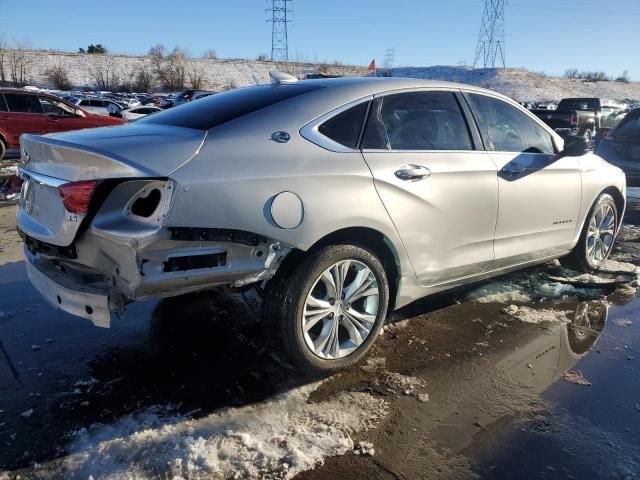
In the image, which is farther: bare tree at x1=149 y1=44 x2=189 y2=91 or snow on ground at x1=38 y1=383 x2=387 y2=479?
bare tree at x1=149 y1=44 x2=189 y2=91

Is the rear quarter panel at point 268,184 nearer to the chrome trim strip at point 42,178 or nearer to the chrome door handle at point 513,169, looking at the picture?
the chrome trim strip at point 42,178

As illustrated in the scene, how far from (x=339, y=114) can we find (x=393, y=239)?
31.7 inches

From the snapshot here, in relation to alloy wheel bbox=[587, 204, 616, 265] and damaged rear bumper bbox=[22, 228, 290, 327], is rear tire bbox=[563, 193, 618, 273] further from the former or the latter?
damaged rear bumper bbox=[22, 228, 290, 327]

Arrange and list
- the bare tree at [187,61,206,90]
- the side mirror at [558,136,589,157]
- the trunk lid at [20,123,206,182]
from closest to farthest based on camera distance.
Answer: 1. the trunk lid at [20,123,206,182]
2. the side mirror at [558,136,589,157]
3. the bare tree at [187,61,206,90]

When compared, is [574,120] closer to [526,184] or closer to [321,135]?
[526,184]

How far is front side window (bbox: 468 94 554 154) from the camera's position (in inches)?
155

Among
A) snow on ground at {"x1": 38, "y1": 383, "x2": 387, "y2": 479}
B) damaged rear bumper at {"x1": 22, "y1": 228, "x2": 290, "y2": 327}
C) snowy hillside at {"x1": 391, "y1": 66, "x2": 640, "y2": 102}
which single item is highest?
snowy hillside at {"x1": 391, "y1": 66, "x2": 640, "y2": 102}

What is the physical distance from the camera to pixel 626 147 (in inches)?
312

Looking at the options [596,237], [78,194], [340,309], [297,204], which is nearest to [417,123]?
[297,204]

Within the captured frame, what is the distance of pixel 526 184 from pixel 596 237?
5.08 ft

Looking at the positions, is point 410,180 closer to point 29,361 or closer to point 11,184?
point 29,361

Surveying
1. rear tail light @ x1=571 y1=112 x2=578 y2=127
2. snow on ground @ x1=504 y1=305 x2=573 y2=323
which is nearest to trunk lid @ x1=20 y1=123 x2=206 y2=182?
snow on ground @ x1=504 y1=305 x2=573 y2=323

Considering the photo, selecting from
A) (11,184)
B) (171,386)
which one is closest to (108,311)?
(171,386)

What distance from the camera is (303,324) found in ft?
9.61
